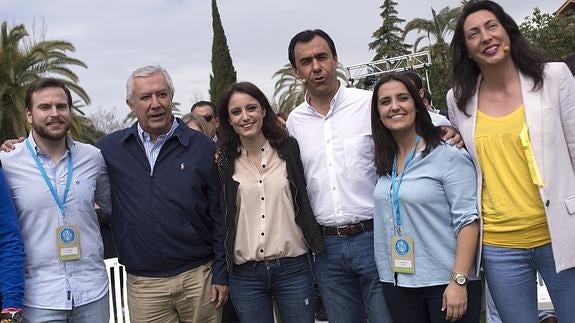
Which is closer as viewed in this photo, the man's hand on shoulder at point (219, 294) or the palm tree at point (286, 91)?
the man's hand on shoulder at point (219, 294)

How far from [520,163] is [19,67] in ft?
52.6

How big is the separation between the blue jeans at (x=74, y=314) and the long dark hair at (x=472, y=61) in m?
2.26

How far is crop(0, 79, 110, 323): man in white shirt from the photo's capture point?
302cm

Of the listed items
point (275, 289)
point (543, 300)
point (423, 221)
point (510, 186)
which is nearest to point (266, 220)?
point (275, 289)

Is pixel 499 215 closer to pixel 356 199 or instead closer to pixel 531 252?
pixel 531 252

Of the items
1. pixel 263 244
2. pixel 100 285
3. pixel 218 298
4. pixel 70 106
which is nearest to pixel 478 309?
pixel 263 244

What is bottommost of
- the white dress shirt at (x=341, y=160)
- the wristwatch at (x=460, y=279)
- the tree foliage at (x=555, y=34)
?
the wristwatch at (x=460, y=279)

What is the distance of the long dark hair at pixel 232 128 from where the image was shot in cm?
334

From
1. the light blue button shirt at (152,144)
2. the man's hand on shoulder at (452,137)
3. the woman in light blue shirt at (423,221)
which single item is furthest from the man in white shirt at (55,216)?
the man's hand on shoulder at (452,137)

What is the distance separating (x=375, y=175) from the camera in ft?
10.7

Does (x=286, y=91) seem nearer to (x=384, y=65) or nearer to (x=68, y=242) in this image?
(x=384, y=65)

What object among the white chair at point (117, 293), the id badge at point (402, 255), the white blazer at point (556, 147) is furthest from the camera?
the white chair at point (117, 293)

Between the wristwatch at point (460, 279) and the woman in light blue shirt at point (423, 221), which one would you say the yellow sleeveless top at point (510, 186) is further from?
the wristwatch at point (460, 279)

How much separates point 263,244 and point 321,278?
1.39 ft
